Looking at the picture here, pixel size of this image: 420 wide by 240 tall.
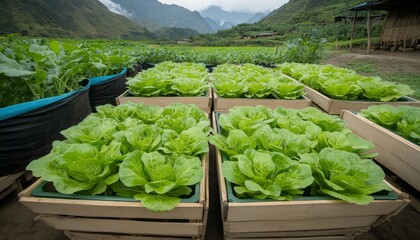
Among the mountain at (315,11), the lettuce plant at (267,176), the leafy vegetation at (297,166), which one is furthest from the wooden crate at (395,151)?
the mountain at (315,11)

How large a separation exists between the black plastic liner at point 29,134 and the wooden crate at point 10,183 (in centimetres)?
5

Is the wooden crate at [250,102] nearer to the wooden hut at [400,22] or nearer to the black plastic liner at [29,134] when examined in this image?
the black plastic liner at [29,134]

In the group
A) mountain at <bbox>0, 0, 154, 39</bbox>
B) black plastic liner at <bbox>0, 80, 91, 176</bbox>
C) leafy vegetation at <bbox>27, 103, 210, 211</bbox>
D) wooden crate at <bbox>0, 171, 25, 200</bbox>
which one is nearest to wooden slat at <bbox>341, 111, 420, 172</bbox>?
leafy vegetation at <bbox>27, 103, 210, 211</bbox>

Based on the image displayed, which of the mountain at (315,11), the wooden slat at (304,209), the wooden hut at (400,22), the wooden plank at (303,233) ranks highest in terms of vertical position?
the mountain at (315,11)

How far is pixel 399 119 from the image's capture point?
7.79 ft

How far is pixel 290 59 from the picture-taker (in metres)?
7.45

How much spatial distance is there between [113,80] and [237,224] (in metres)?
3.60

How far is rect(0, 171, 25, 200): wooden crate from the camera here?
2.08 m

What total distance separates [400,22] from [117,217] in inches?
733

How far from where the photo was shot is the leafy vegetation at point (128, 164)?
4.27ft

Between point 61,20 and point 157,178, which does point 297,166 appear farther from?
point 61,20

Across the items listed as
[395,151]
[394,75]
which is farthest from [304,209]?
[394,75]

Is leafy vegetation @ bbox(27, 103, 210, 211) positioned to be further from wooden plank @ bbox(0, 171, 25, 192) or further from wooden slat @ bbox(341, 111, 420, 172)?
wooden slat @ bbox(341, 111, 420, 172)

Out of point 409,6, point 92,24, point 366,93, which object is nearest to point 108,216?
point 366,93
